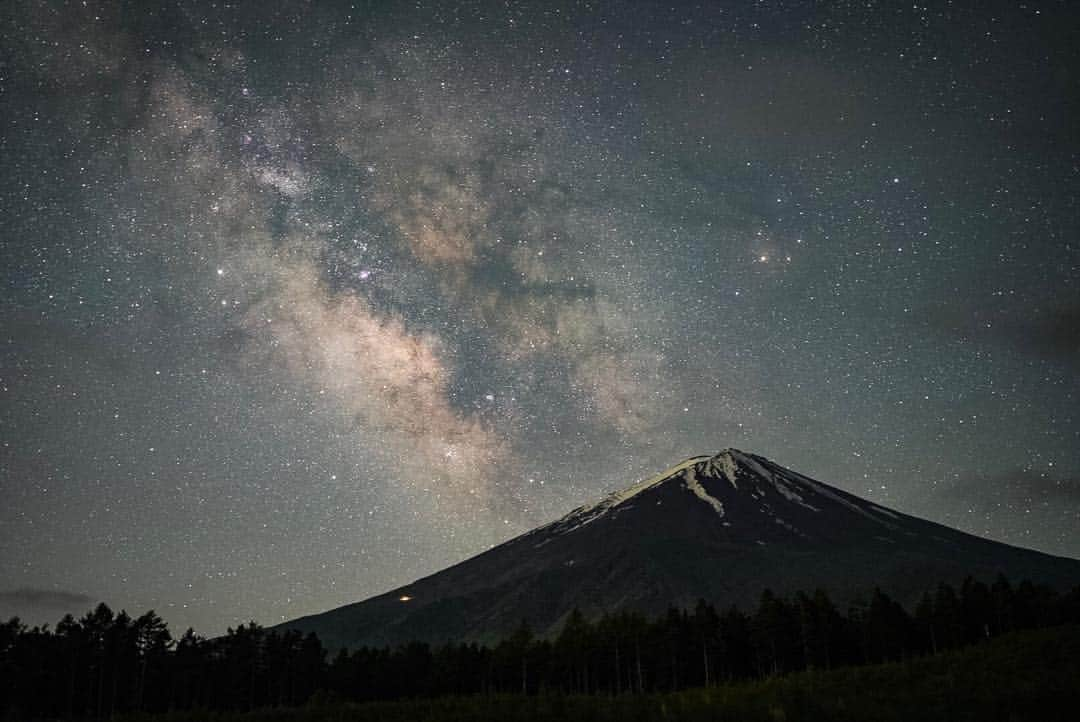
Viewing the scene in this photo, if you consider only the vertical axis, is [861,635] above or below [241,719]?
below

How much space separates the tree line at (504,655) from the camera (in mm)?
57469

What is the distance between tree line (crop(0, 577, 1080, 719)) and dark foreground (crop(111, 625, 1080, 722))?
37.2 meters

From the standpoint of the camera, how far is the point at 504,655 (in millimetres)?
68500

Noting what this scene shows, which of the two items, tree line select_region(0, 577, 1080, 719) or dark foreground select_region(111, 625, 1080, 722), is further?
tree line select_region(0, 577, 1080, 719)

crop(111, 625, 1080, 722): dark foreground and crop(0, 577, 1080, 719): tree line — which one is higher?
crop(111, 625, 1080, 722): dark foreground

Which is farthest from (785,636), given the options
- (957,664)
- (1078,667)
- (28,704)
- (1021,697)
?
(28,704)

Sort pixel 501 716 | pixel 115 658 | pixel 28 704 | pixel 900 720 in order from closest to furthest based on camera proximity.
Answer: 1. pixel 900 720
2. pixel 501 716
3. pixel 28 704
4. pixel 115 658

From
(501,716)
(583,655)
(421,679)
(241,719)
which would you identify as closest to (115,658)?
(421,679)

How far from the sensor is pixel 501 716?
604 inches

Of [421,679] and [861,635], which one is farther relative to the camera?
[421,679]

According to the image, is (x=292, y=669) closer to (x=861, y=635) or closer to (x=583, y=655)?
(x=583, y=655)

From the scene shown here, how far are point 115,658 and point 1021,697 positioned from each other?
220 ft

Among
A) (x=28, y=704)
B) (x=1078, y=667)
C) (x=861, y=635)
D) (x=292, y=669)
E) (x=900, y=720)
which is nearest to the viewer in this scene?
(x=900, y=720)

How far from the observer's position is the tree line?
57.5 meters
